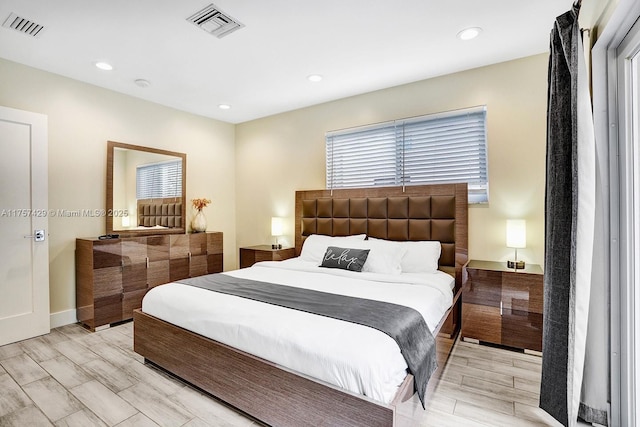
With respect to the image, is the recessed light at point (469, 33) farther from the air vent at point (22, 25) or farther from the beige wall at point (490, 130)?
the air vent at point (22, 25)

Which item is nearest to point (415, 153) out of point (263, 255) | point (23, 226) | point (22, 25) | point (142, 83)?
point (263, 255)

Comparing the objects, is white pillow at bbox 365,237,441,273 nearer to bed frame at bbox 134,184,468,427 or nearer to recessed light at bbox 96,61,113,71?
bed frame at bbox 134,184,468,427

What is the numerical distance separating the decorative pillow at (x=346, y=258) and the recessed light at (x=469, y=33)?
2.08m

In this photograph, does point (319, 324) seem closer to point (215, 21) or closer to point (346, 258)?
point (346, 258)

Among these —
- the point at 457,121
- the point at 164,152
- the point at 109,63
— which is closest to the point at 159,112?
the point at 164,152

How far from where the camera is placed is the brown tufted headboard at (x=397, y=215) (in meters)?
3.34

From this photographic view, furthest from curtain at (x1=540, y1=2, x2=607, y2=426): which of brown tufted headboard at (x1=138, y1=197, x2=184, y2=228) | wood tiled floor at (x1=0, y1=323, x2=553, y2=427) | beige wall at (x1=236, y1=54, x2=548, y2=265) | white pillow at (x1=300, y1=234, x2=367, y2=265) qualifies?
brown tufted headboard at (x1=138, y1=197, x2=184, y2=228)

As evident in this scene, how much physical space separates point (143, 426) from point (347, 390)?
1.28 meters

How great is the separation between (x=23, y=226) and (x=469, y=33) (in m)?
4.46

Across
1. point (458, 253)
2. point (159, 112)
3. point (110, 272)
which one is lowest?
point (110, 272)

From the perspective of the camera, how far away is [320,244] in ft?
12.6

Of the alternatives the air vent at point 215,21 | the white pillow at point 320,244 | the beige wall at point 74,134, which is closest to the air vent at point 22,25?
the beige wall at point 74,134

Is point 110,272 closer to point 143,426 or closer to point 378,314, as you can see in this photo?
point 143,426

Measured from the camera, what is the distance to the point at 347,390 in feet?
5.03
